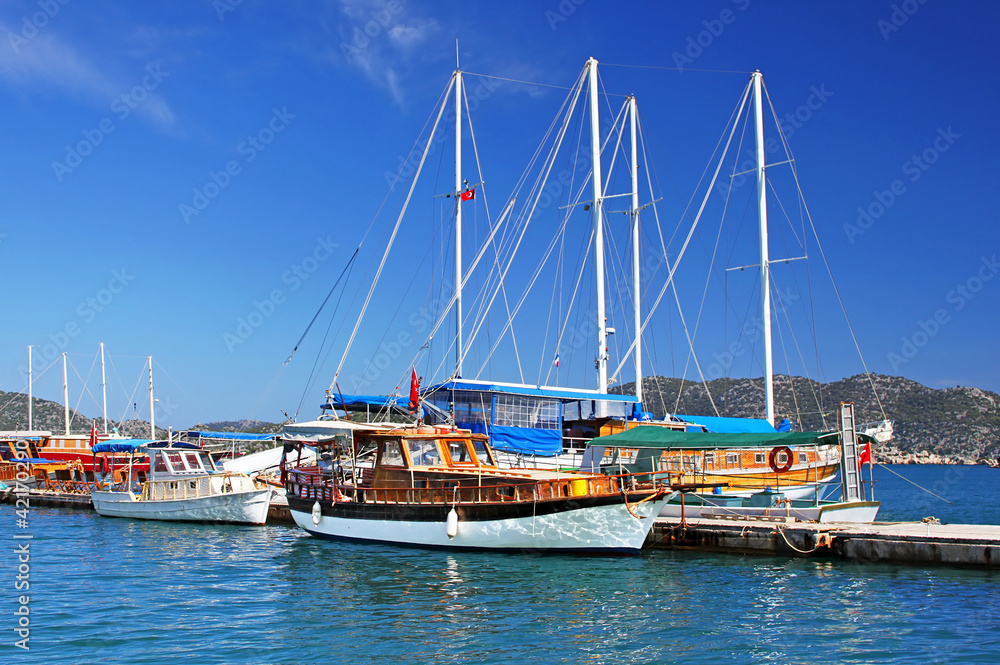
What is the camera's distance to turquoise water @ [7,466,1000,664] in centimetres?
1306

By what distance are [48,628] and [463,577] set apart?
9180mm

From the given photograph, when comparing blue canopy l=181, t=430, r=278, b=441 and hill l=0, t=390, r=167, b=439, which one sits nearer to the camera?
blue canopy l=181, t=430, r=278, b=441

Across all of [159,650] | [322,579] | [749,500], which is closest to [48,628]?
[159,650]

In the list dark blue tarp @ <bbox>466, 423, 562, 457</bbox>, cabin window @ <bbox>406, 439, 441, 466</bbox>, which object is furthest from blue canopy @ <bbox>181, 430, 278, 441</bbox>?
cabin window @ <bbox>406, 439, 441, 466</bbox>

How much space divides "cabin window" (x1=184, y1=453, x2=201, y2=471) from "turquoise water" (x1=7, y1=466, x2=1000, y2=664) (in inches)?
395

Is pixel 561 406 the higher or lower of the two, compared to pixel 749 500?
higher

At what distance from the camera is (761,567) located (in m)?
21.0

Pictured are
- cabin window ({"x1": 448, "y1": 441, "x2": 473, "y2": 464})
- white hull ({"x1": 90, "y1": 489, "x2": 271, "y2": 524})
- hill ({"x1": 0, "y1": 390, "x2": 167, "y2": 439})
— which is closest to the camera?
cabin window ({"x1": 448, "y1": 441, "x2": 473, "y2": 464})

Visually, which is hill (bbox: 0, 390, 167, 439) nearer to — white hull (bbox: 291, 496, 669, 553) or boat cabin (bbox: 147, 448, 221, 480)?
boat cabin (bbox: 147, 448, 221, 480)

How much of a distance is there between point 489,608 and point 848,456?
54.0 feet

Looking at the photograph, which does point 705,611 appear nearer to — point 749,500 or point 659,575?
point 659,575

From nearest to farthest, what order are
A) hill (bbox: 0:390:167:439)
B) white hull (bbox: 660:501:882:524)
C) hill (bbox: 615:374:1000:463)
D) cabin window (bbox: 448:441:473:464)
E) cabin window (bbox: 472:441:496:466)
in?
white hull (bbox: 660:501:882:524) → cabin window (bbox: 448:441:473:464) → cabin window (bbox: 472:441:496:466) → hill (bbox: 0:390:167:439) → hill (bbox: 615:374:1000:463)

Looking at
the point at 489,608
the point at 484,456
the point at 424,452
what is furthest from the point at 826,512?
the point at 489,608

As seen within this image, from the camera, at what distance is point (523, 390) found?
3572 centimetres
